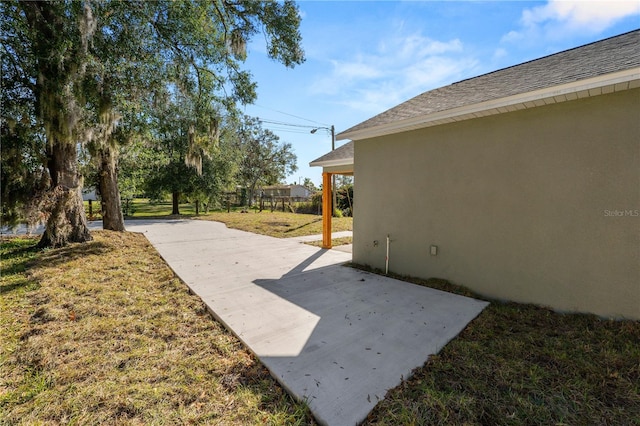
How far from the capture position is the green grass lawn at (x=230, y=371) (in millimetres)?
1887

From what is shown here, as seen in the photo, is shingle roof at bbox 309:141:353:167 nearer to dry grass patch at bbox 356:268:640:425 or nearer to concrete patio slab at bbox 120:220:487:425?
concrete patio slab at bbox 120:220:487:425

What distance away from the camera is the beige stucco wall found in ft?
10.3

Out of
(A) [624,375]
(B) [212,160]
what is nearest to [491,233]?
(A) [624,375]

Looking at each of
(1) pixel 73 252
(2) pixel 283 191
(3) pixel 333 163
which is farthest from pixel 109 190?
(2) pixel 283 191

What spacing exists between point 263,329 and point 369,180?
367cm

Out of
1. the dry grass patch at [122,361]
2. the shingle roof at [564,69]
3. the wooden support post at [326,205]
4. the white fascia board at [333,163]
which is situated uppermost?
the shingle roof at [564,69]

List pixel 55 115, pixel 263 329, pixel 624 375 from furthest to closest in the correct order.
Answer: pixel 55 115, pixel 263 329, pixel 624 375

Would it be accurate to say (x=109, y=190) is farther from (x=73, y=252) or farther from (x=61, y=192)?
(x=73, y=252)

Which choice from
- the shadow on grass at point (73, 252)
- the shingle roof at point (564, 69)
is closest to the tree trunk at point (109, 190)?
the shadow on grass at point (73, 252)

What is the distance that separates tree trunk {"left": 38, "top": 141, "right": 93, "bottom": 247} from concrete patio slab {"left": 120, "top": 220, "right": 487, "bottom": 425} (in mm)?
2631

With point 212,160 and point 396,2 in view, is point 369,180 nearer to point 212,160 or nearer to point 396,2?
point 396,2

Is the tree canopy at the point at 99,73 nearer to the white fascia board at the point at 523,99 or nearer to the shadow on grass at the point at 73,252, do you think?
the shadow on grass at the point at 73,252

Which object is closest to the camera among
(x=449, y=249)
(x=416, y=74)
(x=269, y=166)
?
(x=449, y=249)

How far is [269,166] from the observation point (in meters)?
29.2
